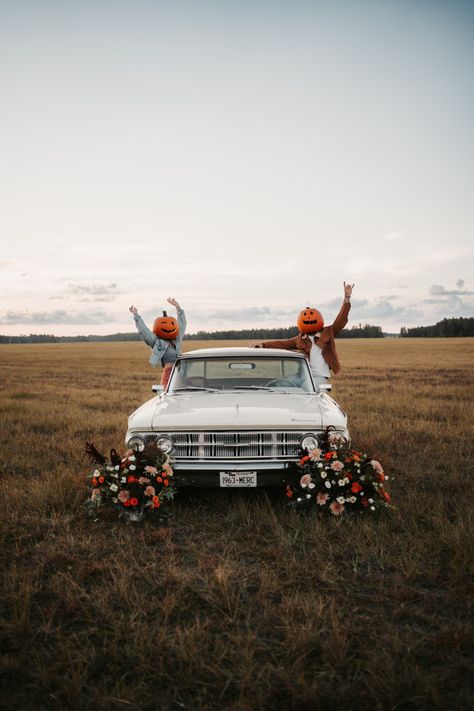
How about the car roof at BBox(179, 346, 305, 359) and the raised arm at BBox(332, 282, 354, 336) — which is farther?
the raised arm at BBox(332, 282, 354, 336)

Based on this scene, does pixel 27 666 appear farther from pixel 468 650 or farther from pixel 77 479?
pixel 77 479

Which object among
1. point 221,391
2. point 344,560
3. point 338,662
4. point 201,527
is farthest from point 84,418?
point 338,662

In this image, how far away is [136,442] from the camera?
4773 millimetres

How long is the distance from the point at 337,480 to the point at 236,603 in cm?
164

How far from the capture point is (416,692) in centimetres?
242

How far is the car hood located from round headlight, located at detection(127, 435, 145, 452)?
0.08 meters

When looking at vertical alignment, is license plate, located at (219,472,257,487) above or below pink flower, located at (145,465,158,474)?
below

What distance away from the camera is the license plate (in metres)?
4.56

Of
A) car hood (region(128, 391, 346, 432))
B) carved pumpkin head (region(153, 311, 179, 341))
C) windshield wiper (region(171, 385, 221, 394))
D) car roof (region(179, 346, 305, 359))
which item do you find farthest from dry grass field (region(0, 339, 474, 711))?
carved pumpkin head (region(153, 311, 179, 341))

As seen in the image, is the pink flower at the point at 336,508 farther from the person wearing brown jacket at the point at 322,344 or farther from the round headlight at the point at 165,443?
the person wearing brown jacket at the point at 322,344

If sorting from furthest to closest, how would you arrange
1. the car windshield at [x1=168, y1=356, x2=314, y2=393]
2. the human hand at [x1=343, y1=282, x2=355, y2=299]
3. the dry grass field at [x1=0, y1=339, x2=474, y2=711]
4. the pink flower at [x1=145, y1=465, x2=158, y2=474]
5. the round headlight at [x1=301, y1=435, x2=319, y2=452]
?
the human hand at [x1=343, y1=282, x2=355, y2=299] < the car windshield at [x1=168, y1=356, x2=314, y2=393] < the round headlight at [x1=301, y1=435, x2=319, y2=452] < the pink flower at [x1=145, y1=465, x2=158, y2=474] < the dry grass field at [x1=0, y1=339, x2=474, y2=711]

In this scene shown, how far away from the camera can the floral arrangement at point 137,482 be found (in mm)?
4512

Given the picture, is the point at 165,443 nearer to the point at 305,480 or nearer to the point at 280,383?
the point at 305,480

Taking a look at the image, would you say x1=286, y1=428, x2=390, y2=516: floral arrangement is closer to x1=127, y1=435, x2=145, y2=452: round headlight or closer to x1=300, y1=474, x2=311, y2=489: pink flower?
x1=300, y1=474, x2=311, y2=489: pink flower
